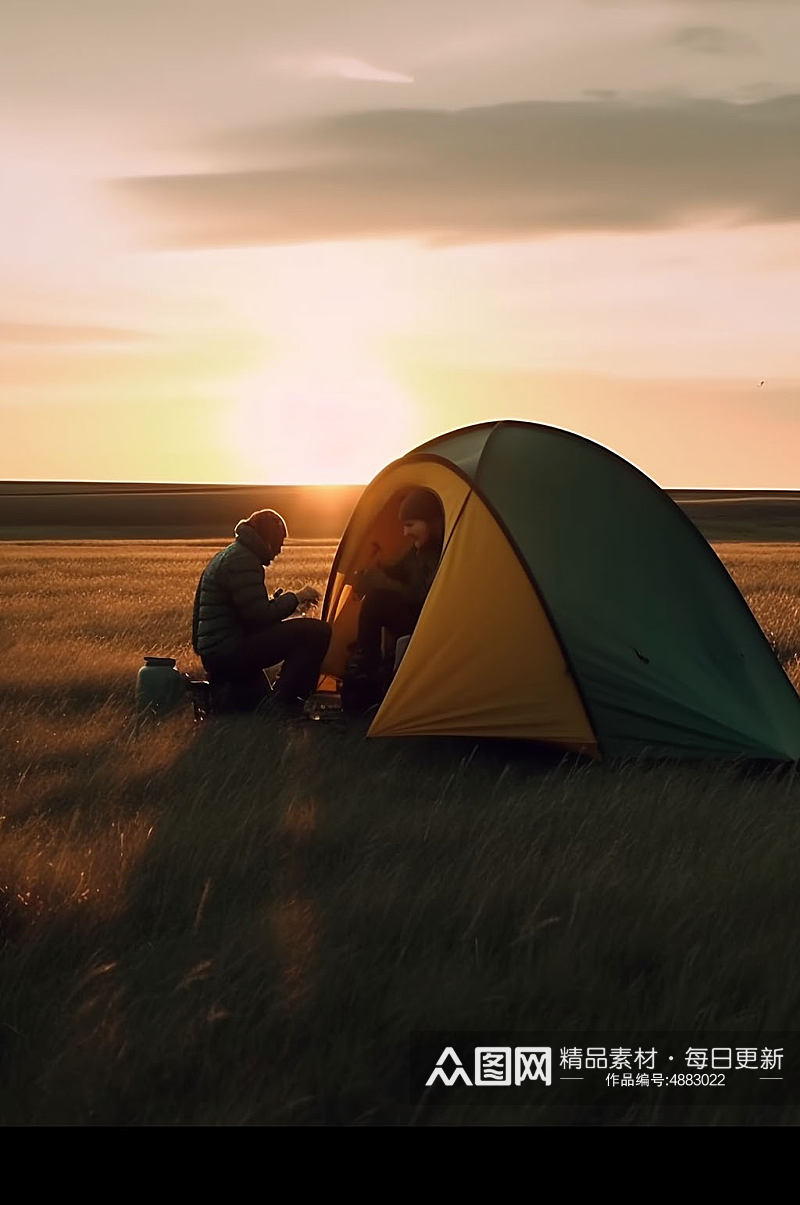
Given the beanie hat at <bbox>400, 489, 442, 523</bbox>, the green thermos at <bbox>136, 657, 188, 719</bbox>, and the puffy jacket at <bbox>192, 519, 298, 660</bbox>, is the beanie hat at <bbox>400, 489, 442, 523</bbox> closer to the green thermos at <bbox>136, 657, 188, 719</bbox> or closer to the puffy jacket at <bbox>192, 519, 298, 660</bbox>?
the puffy jacket at <bbox>192, 519, 298, 660</bbox>

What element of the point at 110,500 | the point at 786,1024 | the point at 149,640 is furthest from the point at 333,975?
the point at 110,500

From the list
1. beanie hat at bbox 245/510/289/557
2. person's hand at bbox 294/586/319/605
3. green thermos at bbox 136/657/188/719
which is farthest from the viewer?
green thermos at bbox 136/657/188/719

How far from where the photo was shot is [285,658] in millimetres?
11969

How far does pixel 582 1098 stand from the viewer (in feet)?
16.8

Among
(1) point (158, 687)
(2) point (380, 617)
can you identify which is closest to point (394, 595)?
(2) point (380, 617)

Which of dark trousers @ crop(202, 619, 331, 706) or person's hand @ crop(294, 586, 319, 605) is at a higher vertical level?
person's hand @ crop(294, 586, 319, 605)

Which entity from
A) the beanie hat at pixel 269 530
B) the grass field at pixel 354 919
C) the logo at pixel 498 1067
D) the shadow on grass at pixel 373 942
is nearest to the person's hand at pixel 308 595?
the beanie hat at pixel 269 530

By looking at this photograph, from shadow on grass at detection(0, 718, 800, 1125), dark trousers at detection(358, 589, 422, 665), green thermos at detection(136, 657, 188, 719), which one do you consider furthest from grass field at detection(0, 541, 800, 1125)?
green thermos at detection(136, 657, 188, 719)

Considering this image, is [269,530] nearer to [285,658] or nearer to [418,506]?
[285,658]

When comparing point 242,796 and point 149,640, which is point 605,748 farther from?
point 149,640

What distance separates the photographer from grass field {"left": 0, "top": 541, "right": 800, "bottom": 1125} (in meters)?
5.12

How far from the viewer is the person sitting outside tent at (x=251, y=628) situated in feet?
38.3

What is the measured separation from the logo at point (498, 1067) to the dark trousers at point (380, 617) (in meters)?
6.71

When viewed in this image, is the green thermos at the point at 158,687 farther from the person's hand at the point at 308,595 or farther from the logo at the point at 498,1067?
the logo at the point at 498,1067
